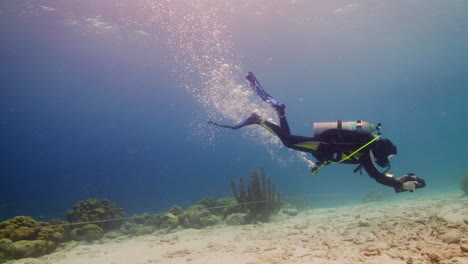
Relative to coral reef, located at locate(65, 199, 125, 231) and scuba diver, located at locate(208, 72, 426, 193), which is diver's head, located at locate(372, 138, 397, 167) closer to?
scuba diver, located at locate(208, 72, 426, 193)

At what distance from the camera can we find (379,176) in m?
4.55

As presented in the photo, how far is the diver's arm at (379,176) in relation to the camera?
4.48 meters

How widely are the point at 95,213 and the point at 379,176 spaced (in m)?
9.67

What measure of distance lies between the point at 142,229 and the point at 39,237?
309cm

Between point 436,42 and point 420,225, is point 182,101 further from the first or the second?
point 420,225

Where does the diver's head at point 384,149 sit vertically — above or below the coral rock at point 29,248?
above

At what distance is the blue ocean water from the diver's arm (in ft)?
25.8

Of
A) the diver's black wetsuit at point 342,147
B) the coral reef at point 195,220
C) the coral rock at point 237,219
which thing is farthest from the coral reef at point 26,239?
the diver's black wetsuit at point 342,147

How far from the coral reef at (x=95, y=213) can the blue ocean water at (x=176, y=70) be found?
854 centimetres

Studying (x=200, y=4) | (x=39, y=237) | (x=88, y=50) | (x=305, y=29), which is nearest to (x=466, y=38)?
(x=305, y=29)

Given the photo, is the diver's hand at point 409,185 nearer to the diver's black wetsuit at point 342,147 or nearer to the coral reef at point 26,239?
the diver's black wetsuit at point 342,147

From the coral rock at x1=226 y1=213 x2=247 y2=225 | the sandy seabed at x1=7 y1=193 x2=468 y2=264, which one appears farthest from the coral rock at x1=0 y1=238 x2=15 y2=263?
the coral rock at x1=226 y1=213 x2=247 y2=225

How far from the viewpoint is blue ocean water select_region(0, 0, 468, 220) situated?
77.7 feet

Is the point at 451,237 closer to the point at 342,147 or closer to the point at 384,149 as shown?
the point at 384,149
